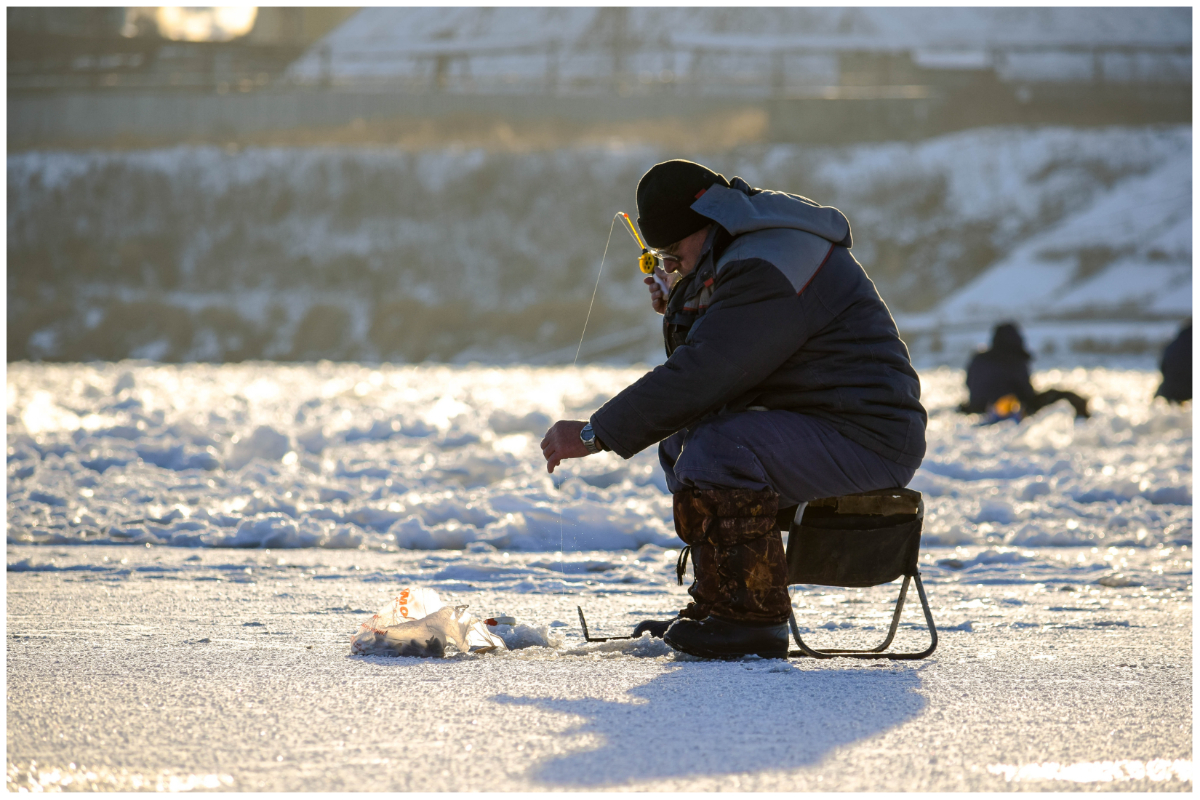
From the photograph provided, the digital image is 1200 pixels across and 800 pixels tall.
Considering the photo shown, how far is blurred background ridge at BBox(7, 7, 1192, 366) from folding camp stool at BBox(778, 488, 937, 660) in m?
22.8

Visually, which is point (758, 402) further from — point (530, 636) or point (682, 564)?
point (530, 636)

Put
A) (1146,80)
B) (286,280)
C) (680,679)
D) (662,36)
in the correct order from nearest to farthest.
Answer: (680,679)
(286,280)
(1146,80)
(662,36)

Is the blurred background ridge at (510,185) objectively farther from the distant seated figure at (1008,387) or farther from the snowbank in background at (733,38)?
the distant seated figure at (1008,387)

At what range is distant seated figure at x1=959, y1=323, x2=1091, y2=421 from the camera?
9.14m

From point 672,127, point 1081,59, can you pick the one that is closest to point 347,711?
point 672,127

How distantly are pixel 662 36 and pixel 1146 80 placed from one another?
23.2 meters

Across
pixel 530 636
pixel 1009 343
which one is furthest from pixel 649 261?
pixel 1009 343

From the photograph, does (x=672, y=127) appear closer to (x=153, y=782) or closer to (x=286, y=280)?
(x=286, y=280)

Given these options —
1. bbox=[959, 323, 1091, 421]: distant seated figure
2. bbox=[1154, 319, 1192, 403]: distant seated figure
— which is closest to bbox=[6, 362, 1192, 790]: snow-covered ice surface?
bbox=[959, 323, 1091, 421]: distant seated figure

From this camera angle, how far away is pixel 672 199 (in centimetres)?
278

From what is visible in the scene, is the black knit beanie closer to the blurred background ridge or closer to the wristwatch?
the wristwatch

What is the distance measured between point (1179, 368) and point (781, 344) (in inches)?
339

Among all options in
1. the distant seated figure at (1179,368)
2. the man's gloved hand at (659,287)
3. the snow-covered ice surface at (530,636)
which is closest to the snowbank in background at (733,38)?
the distant seated figure at (1179,368)

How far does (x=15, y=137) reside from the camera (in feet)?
155
